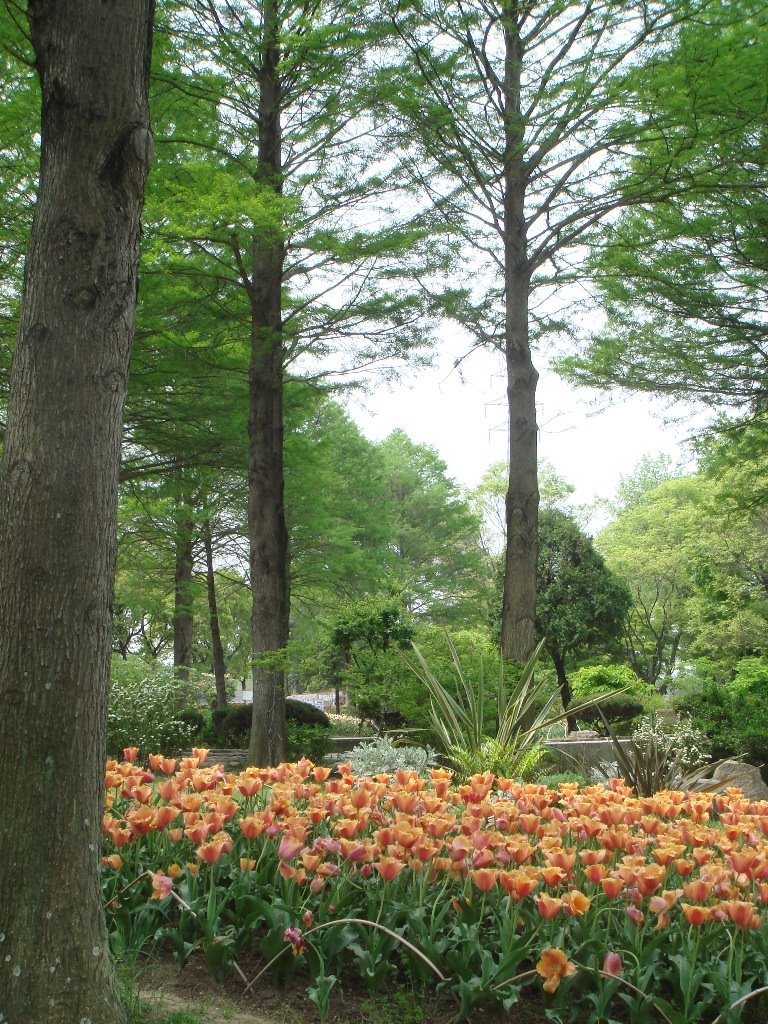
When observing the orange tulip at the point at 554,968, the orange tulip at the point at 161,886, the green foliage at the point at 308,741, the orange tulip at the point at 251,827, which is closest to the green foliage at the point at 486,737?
the orange tulip at the point at 251,827

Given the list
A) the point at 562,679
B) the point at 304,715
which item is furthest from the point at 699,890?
the point at 562,679

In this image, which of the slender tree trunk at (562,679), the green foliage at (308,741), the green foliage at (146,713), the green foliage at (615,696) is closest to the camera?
the green foliage at (146,713)

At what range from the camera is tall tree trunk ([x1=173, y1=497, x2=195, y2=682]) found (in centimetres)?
1733

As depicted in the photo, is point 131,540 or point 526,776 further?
point 131,540

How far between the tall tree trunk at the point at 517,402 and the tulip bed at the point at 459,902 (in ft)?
21.5

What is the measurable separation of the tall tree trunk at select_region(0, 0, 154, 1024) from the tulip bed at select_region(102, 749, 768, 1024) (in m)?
0.49

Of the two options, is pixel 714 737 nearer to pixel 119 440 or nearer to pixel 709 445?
pixel 709 445

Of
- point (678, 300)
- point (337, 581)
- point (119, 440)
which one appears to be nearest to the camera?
point (119, 440)

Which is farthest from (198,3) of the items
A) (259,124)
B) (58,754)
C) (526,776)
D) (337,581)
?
(337,581)

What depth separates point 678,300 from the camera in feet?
41.6

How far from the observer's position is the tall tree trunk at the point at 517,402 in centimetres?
1001

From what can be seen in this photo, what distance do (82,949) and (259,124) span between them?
9319 mm

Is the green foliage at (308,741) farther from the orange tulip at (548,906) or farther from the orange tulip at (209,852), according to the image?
the orange tulip at (548,906)

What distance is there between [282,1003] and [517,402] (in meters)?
8.54
